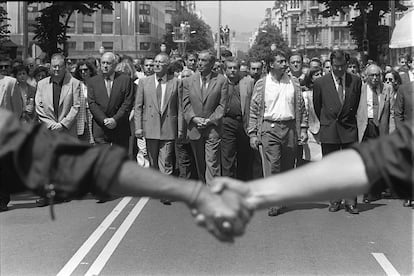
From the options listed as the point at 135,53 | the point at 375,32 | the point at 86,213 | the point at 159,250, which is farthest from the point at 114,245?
the point at 375,32

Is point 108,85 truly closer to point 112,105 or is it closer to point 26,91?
point 112,105

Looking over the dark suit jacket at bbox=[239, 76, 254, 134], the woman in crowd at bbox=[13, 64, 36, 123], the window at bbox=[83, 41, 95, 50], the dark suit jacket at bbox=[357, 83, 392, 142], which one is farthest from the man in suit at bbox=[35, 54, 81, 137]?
the window at bbox=[83, 41, 95, 50]

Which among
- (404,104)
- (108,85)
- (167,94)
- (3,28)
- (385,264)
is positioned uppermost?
(3,28)

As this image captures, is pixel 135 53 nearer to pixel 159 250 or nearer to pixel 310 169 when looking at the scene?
pixel 159 250

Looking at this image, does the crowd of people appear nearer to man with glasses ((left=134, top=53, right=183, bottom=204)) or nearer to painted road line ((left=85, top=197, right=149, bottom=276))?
man with glasses ((left=134, top=53, right=183, bottom=204))

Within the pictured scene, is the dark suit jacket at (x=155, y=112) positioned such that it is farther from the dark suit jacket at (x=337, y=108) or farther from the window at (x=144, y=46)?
the window at (x=144, y=46)

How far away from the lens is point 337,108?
895 cm

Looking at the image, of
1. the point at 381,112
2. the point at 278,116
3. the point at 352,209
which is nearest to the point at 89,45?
the point at 381,112

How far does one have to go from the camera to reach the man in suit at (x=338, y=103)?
8891 mm

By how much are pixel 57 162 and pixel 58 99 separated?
7341 millimetres

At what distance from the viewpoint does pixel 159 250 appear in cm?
648

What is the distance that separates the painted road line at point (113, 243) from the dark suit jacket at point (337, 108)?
8.56 feet

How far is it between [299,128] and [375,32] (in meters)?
27.5

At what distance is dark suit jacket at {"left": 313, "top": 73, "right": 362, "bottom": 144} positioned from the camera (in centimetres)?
892
